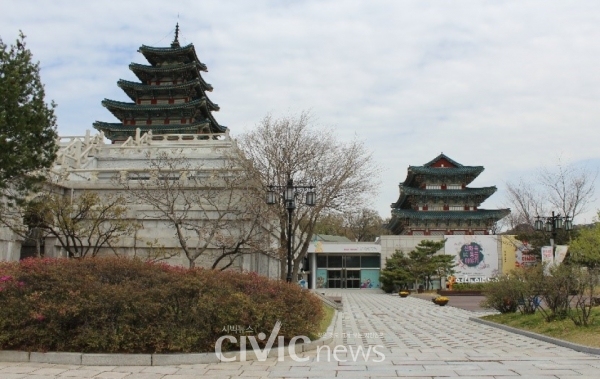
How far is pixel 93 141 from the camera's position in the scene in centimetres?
3059

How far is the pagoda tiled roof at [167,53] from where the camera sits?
154ft

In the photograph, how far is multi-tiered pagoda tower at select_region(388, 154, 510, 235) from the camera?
49.8 m

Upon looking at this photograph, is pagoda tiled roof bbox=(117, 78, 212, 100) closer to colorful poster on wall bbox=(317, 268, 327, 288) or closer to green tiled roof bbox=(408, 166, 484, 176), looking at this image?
colorful poster on wall bbox=(317, 268, 327, 288)

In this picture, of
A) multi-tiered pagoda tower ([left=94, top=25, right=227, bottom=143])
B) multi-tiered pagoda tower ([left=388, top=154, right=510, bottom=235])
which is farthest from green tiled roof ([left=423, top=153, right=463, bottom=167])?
multi-tiered pagoda tower ([left=94, top=25, right=227, bottom=143])

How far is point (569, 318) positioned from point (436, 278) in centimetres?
3235

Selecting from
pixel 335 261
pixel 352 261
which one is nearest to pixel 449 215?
pixel 352 261

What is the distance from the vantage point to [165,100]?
46844mm

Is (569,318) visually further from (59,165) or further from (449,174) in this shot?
(449,174)

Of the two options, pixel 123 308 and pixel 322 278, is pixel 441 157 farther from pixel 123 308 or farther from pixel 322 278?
pixel 123 308

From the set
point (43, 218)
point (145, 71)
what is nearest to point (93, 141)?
point (43, 218)

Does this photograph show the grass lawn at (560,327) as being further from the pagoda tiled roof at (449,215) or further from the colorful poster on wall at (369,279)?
Answer: the colorful poster on wall at (369,279)

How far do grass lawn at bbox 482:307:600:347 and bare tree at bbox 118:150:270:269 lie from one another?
9.41 m

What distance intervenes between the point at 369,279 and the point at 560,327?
38.6 m

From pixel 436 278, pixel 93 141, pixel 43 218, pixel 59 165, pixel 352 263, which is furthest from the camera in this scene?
pixel 352 263
